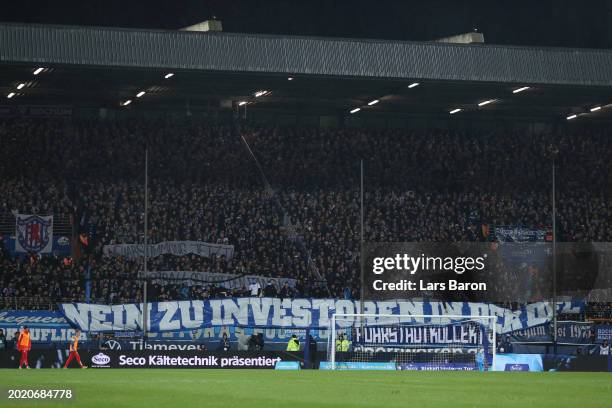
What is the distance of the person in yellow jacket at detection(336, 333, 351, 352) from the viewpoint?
4794 centimetres

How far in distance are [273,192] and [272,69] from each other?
388 inches

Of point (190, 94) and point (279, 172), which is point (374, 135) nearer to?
point (279, 172)

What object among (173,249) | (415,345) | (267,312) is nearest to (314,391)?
(415,345)

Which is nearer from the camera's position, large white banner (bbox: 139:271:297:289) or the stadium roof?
the stadium roof

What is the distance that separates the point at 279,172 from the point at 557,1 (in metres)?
17.8

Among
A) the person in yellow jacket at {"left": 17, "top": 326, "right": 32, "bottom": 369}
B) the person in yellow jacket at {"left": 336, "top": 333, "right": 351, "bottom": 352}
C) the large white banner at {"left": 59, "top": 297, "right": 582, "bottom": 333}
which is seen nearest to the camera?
the person in yellow jacket at {"left": 17, "top": 326, "right": 32, "bottom": 369}

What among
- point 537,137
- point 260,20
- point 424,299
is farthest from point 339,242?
point 537,137

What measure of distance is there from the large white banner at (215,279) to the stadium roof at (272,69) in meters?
9.68

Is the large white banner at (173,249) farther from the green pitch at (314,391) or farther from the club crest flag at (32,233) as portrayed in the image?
the green pitch at (314,391)

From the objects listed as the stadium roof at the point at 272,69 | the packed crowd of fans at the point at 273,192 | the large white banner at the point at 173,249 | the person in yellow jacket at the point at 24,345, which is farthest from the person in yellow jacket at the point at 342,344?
the stadium roof at the point at 272,69

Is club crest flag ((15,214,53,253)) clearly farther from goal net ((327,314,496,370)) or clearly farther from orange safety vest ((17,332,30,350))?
goal net ((327,314,496,370))

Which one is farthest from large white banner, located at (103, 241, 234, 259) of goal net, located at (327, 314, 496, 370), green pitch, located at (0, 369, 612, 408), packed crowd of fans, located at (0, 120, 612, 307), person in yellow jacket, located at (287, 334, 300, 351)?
green pitch, located at (0, 369, 612, 408)

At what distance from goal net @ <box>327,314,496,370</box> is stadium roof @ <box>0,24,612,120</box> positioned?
13.3m

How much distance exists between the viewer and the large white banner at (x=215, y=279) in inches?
2219
